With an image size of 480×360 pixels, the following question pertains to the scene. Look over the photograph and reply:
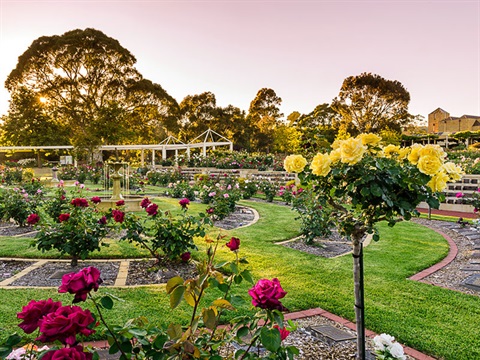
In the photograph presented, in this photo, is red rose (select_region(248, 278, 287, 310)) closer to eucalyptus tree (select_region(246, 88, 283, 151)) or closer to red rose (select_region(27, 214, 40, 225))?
red rose (select_region(27, 214, 40, 225))

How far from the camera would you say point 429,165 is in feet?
6.64

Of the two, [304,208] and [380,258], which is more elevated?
[304,208]

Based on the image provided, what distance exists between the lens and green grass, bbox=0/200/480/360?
3.22 m

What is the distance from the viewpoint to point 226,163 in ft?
66.9

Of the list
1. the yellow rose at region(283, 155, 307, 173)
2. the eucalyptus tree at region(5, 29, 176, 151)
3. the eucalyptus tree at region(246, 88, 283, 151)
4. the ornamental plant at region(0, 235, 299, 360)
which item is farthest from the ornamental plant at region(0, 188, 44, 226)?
the eucalyptus tree at region(246, 88, 283, 151)

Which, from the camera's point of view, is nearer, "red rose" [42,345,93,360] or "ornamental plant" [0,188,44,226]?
"red rose" [42,345,93,360]

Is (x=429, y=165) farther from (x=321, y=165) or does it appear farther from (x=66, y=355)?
(x=66, y=355)

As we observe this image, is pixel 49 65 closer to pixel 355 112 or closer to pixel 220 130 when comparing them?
pixel 220 130

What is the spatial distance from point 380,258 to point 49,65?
3296 cm

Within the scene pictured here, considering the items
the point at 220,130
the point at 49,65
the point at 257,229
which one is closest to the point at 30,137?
the point at 49,65

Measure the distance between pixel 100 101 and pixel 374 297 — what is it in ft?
109

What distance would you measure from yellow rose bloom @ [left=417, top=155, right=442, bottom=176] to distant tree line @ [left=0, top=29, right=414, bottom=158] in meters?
25.0

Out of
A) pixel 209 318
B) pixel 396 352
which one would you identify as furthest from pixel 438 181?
pixel 209 318

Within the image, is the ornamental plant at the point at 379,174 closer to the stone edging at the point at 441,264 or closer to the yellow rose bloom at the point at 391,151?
the yellow rose bloom at the point at 391,151
